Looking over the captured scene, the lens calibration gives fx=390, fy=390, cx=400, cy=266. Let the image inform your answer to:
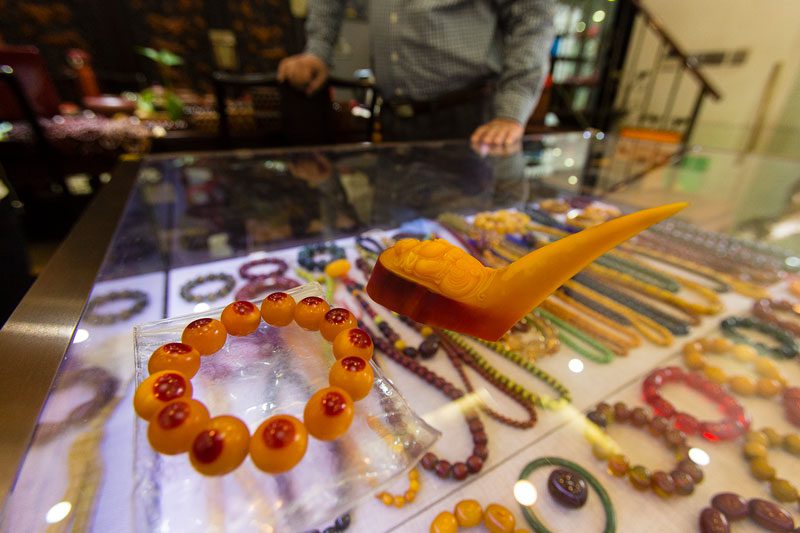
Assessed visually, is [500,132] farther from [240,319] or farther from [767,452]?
[240,319]

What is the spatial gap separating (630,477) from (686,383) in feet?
1.13

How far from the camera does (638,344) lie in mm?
929

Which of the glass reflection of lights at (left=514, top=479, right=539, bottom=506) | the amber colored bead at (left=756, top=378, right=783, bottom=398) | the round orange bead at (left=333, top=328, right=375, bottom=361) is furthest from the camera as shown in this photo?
the amber colored bead at (left=756, top=378, right=783, bottom=398)

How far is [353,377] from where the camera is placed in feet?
1.41

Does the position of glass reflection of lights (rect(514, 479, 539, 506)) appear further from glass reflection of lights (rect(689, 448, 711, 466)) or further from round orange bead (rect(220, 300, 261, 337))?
round orange bead (rect(220, 300, 261, 337))

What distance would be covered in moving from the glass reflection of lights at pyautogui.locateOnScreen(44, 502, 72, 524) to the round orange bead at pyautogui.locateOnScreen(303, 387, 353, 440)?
0.26m

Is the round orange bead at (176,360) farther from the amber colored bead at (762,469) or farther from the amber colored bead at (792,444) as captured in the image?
the amber colored bead at (792,444)

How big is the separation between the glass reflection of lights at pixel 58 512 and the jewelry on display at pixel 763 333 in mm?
1302

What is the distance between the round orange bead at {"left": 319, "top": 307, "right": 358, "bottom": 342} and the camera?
0.51m

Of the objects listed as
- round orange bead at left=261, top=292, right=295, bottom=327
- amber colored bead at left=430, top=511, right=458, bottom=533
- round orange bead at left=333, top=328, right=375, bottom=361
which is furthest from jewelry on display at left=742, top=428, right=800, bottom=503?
round orange bead at left=261, top=292, right=295, bottom=327

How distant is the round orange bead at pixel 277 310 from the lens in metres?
0.53

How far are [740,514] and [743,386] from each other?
341 mm

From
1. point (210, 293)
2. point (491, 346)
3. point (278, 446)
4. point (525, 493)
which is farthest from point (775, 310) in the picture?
point (210, 293)

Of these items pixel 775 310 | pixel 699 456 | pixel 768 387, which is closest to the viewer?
pixel 699 456
